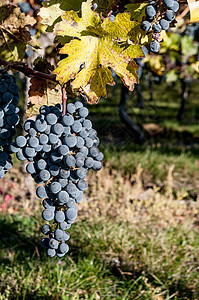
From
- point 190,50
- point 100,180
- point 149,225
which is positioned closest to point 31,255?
point 149,225

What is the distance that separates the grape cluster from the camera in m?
0.89

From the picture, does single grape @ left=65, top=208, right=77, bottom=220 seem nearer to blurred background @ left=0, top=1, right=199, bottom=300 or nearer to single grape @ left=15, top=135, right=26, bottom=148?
single grape @ left=15, top=135, right=26, bottom=148

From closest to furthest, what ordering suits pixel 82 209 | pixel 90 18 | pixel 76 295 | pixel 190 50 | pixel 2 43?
pixel 90 18
pixel 2 43
pixel 76 295
pixel 82 209
pixel 190 50

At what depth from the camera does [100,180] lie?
12.8ft

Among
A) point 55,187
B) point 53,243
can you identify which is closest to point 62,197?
point 55,187

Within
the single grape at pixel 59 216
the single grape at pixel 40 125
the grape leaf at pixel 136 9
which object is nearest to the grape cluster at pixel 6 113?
the single grape at pixel 40 125

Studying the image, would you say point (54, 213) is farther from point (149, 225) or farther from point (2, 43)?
point (149, 225)

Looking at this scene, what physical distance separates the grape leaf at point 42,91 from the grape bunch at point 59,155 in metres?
0.07

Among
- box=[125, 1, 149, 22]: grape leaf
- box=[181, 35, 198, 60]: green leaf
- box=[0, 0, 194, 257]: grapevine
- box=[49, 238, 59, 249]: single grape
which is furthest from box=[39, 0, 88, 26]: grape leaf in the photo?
box=[181, 35, 198, 60]: green leaf

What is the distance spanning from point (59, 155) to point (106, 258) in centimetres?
184

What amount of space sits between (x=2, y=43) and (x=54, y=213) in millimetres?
632

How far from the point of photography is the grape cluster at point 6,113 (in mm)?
895

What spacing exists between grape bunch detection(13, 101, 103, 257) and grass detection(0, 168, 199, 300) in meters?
1.26

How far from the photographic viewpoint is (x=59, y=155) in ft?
2.74
